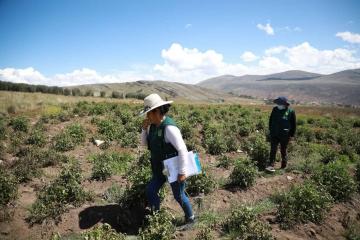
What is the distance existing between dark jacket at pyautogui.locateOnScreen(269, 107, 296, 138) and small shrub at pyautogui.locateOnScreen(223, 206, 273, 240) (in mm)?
4159

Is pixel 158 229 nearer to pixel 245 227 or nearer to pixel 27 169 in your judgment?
pixel 245 227

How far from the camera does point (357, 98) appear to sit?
19962 centimetres

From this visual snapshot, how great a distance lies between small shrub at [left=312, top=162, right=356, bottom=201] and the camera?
624cm

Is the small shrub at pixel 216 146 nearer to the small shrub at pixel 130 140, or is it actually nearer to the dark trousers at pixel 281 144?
the dark trousers at pixel 281 144

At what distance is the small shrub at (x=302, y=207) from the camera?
5012 millimetres

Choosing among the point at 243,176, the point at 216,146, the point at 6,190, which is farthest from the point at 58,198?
the point at 216,146

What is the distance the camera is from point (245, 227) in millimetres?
4480

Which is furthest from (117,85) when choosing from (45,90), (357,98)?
(357,98)

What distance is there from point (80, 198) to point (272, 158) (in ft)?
19.2

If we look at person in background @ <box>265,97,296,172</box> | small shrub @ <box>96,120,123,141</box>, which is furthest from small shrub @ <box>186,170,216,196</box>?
small shrub @ <box>96,120,123,141</box>

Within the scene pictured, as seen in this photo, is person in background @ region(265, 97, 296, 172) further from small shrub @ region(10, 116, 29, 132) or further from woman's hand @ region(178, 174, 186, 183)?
small shrub @ region(10, 116, 29, 132)

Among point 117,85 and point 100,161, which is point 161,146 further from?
point 117,85

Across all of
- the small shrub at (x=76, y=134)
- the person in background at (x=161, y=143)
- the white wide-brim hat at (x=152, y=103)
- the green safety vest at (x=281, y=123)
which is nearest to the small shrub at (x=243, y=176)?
the green safety vest at (x=281, y=123)

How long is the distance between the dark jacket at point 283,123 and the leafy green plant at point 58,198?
5668mm
